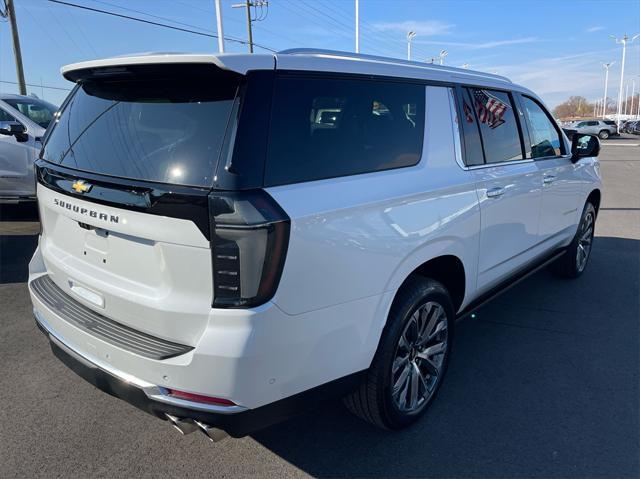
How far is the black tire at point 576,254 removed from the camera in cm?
520

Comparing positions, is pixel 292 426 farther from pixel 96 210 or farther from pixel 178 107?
pixel 178 107

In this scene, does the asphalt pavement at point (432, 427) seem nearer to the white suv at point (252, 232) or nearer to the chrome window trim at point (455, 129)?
the white suv at point (252, 232)

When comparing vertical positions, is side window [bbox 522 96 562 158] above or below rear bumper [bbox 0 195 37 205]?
above

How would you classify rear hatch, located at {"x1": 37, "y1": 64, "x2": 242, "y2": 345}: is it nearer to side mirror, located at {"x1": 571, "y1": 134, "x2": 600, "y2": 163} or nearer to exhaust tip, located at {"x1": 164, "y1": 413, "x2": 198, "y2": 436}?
exhaust tip, located at {"x1": 164, "y1": 413, "x2": 198, "y2": 436}

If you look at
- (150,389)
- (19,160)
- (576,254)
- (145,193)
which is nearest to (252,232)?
(145,193)

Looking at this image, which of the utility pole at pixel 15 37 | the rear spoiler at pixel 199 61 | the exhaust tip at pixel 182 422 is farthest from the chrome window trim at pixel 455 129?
the utility pole at pixel 15 37

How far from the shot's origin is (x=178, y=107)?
212 centimetres

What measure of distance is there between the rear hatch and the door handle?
6.16 feet

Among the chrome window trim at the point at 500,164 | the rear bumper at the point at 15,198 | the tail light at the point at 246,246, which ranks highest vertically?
the chrome window trim at the point at 500,164

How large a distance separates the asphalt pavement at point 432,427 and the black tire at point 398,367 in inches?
Answer: 6.6

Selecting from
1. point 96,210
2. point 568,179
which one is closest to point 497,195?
point 568,179

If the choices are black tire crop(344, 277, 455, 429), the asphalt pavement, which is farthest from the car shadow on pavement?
black tire crop(344, 277, 455, 429)

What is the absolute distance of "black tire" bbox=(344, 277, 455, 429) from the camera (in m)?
2.50

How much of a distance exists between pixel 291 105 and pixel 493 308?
3.28 metres
